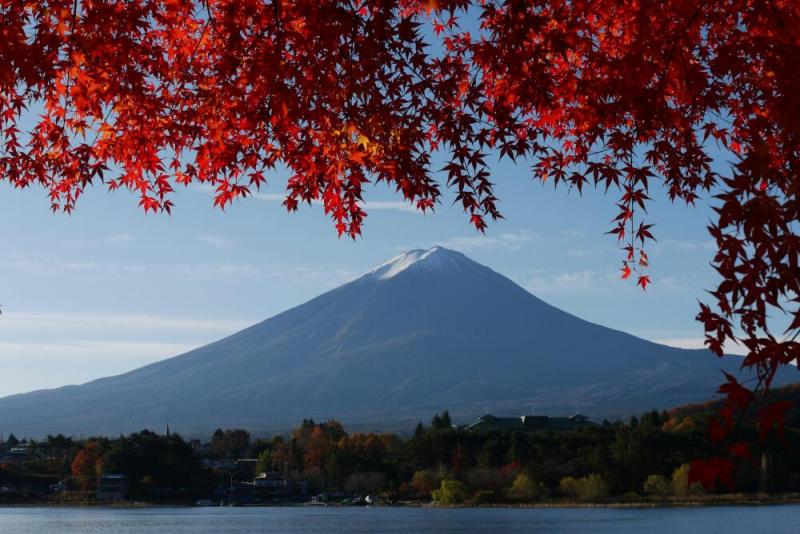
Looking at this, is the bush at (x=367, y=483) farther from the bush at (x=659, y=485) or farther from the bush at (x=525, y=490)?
the bush at (x=659, y=485)

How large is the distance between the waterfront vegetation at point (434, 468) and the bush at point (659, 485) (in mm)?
82

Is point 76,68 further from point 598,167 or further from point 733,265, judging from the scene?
point 733,265

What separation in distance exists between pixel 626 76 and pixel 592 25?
3.94 feet

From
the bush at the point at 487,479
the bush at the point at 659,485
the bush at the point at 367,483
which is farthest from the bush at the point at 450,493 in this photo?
the bush at the point at 659,485

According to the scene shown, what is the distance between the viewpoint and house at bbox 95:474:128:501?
296ft

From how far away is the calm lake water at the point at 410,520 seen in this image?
66600 millimetres

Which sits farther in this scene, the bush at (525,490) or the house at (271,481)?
the house at (271,481)

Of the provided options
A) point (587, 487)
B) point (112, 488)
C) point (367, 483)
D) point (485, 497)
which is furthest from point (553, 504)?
point (112, 488)

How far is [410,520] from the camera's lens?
77.1 meters

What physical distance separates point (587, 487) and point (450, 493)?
10875 millimetres

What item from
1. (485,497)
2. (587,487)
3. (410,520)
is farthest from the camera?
(485,497)

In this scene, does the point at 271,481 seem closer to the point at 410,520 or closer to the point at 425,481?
the point at 425,481

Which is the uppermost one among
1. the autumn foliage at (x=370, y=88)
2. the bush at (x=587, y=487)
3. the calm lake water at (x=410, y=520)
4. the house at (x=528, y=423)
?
the house at (x=528, y=423)

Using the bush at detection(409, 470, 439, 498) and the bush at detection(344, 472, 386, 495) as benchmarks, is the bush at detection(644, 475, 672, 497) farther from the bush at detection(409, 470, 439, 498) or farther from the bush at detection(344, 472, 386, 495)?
the bush at detection(344, 472, 386, 495)
